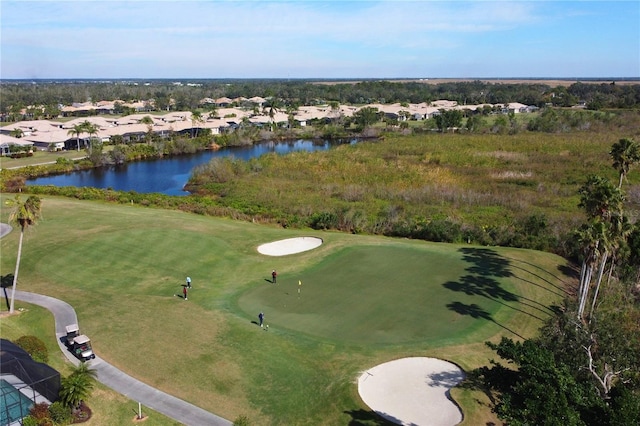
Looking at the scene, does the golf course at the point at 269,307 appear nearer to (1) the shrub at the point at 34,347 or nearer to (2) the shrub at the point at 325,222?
(1) the shrub at the point at 34,347

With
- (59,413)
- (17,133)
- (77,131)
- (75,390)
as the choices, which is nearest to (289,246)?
(75,390)

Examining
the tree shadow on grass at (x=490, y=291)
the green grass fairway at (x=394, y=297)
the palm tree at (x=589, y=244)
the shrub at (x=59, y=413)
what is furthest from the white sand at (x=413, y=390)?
the shrub at (x=59, y=413)

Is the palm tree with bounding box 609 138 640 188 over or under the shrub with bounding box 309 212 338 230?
over

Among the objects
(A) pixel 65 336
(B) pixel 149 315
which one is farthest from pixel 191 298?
(A) pixel 65 336

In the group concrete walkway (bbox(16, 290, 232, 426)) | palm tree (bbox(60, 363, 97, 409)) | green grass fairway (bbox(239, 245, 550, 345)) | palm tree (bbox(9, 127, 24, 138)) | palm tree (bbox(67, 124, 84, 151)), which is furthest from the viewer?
palm tree (bbox(9, 127, 24, 138))

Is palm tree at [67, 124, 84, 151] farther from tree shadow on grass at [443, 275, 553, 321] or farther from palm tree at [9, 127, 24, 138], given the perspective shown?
tree shadow on grass at [443, 275, 553, 321]

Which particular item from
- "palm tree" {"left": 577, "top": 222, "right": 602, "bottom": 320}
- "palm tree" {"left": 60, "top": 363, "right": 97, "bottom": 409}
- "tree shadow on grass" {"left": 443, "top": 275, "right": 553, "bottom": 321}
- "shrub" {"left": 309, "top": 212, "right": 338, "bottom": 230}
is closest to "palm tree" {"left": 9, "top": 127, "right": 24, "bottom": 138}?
"shrub" {"left": 309, "top": 212, "right": 338, "bottom": 230}

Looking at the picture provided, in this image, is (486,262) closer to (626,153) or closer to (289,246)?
(626,153)
